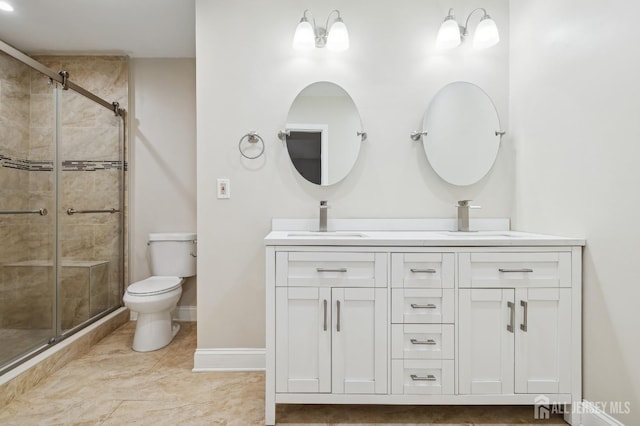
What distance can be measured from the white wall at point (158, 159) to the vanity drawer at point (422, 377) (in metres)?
1.94

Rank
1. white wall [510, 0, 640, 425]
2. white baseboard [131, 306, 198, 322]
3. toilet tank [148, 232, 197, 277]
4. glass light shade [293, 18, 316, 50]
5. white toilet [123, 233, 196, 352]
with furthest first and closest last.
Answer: white baseboard [131, 306, 198, 322]
toilet tank [148, 232, 197, 277]
white toilet [123, 233, 196, 352]
glass light shade [293, 18, 316, 50]
white wall [510, 0, 640, 425]

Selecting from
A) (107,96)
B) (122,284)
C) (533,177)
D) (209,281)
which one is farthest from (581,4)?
(122,284)

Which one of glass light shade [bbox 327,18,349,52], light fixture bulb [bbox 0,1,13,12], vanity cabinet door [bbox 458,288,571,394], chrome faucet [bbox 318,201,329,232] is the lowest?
vanity cabinet door [bbox 458,288,571,394]

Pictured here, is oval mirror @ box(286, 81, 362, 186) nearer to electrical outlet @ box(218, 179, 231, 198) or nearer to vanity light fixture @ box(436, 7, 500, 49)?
electrical outlet @ box(218, 179, 231, 198)

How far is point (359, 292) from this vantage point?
1324 mm

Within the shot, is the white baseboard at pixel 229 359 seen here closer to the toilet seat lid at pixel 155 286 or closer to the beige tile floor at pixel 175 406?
the beige tile floor at pixel 175 406

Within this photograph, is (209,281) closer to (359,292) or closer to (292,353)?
(292,353)

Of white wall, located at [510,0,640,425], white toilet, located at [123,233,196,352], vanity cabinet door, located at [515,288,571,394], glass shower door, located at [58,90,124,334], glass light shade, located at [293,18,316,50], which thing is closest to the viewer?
white wall, located at [510,0,640,425]

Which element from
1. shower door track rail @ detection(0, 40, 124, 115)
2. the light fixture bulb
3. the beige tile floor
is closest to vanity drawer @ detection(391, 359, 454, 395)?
the beige tile floor

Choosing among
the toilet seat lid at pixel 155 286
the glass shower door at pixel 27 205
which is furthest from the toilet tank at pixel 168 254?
the glass shower door at pixel 27 205

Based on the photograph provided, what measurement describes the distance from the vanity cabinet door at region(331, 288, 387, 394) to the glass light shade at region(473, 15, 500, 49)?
5.23 feet

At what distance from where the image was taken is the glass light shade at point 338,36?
1734 mm

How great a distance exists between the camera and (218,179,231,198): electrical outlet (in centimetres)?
183

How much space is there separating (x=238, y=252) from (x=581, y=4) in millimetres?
2097
